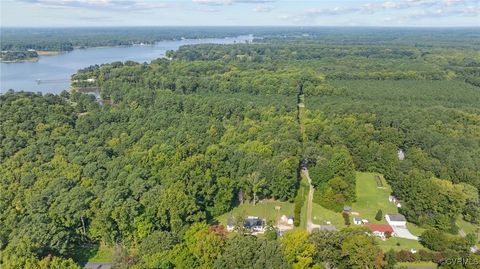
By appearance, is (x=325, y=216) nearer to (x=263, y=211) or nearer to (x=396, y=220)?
(x=263, y=211)

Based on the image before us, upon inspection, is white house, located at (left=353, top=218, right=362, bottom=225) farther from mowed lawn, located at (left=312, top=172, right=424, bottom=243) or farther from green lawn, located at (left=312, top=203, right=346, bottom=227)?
green lawn, located at (left=312, top=203, right=346, bottom=227)

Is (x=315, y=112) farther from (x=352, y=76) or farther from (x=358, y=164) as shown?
(x=352, y=76)

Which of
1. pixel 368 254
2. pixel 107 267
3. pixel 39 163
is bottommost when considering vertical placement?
pixel 107 267

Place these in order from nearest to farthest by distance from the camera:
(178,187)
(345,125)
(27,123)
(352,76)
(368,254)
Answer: (368,254) → (178,187) → (27,123) → (345,125) → (352,76)

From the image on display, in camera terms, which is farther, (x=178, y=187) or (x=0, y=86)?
(x=0, y=86)

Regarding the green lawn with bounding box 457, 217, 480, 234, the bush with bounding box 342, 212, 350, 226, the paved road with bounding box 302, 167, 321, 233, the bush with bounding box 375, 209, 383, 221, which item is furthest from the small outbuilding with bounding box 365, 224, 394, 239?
the green lawn with bounding box 457, 217, 480, 234

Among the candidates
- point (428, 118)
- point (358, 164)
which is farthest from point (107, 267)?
point (428, 118)

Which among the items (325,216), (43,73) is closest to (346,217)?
(325,216)
